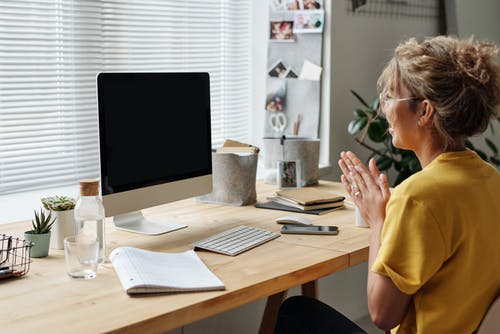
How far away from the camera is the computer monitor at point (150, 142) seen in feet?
6.58

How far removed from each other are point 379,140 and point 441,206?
1.65 m

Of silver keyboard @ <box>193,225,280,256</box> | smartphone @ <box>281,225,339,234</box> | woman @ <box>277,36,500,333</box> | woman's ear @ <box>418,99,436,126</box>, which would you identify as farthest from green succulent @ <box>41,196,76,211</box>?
woman's ear @ <box>418,99,436,126</box>

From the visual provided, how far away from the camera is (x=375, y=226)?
1.73m

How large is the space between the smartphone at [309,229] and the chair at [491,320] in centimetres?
69

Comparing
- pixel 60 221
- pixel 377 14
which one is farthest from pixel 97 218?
pixel 377 14

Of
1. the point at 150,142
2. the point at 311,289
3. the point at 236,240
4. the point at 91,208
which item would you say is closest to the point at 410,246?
the point at 236,240

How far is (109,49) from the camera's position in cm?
280

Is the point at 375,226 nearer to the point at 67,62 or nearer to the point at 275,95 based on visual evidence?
the point at 67,62

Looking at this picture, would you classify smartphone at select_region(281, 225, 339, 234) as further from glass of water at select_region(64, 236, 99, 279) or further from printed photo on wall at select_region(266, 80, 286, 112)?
printed photo on wall at select_region(266, 80, 286, 112)

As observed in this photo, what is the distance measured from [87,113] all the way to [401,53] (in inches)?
57.8

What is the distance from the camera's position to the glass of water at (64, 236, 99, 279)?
5.55 feet

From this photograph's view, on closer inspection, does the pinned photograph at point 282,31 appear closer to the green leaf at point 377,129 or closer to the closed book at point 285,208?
the green leaf at point 377,129

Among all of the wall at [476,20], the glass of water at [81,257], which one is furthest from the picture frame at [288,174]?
the wall at [476,20]

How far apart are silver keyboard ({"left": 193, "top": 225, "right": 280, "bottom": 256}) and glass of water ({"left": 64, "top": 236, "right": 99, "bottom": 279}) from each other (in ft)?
1.12
